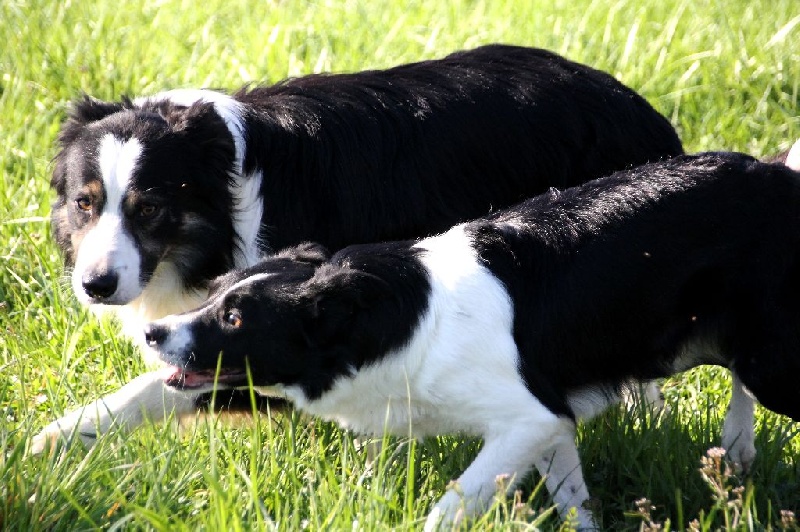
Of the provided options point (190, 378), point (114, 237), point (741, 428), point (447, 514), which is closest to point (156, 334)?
point (190, 378)

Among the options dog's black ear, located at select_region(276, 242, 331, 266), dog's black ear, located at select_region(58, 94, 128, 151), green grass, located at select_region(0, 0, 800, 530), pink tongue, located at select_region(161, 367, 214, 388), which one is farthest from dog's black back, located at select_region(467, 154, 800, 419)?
dog's black ear, located at select_region(58, 94, 128, 151)

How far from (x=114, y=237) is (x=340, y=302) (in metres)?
0.88

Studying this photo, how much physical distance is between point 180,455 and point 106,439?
0.22 m

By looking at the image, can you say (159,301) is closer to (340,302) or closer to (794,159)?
(340,302)

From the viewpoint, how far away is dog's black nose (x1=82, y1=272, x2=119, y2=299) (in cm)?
362

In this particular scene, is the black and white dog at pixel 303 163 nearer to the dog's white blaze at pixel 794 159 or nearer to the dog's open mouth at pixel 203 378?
the dog's open mouth at pixel 203 378

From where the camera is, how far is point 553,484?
363 cm

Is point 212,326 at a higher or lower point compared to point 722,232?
lower

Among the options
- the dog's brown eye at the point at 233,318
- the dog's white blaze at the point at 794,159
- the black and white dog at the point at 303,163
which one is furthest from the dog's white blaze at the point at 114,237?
the dog's white blaze at the point at 794,159

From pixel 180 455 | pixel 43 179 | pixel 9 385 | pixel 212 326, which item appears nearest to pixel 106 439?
pixel 180 455

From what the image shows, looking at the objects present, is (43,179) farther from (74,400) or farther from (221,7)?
(221,7)

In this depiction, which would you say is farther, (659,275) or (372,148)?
(372,148)

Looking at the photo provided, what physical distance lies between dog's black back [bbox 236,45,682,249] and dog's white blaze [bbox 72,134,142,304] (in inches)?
18.1

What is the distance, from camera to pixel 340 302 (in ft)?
10.9
